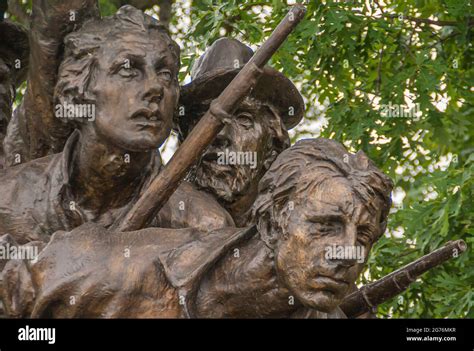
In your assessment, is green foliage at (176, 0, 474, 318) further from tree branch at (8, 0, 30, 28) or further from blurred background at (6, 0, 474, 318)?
tree branch at (8, 0, 30, 28)

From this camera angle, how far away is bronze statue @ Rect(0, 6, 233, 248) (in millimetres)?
6711

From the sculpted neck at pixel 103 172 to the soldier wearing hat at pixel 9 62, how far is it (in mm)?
762

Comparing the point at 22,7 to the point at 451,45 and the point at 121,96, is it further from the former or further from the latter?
the point at 121,96

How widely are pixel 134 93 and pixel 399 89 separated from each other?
425cm

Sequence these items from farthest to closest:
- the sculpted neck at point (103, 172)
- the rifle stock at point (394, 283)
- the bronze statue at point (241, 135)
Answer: the bronze statue at point (241, 135)
the sculpted neck at point (103, 172)
the rifle stock at point (394, 283)

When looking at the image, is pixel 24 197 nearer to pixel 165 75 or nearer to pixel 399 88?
pixel 165 75

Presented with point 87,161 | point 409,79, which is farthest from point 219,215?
point 409,79

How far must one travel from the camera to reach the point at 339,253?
6070mm

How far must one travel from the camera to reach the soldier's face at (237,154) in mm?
7430

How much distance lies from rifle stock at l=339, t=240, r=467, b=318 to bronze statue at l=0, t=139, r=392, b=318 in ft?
0.88

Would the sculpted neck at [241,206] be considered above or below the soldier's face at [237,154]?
below

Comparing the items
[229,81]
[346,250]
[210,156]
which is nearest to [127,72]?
[229,81]

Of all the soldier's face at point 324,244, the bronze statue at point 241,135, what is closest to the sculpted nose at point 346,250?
the soldier's face at point 324,244

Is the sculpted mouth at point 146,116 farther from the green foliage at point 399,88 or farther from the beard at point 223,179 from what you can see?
the green foliage at point 399,88
